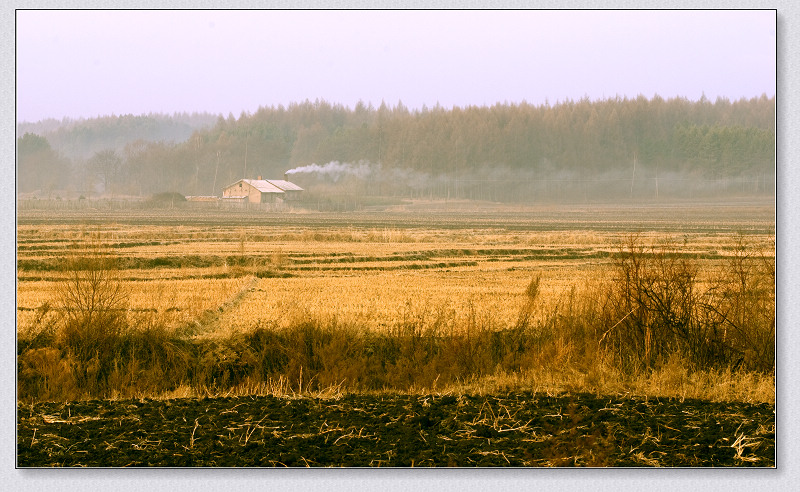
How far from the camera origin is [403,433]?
7469mm

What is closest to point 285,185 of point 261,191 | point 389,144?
point 261,191

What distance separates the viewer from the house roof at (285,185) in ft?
71.5

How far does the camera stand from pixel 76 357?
1010cm

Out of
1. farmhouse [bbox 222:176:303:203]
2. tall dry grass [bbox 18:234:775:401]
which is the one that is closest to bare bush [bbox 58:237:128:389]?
tall dry grass [bbox 18:234:775:401]

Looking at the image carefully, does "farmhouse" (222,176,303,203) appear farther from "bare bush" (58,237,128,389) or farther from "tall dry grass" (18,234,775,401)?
"tall dry grass" (18,234,775,401)

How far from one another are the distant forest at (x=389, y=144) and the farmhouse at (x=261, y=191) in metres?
0.74

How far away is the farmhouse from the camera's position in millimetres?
22000

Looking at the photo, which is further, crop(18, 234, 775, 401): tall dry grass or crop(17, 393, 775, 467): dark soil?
crop(18, 234, 775, 401): tall dry grass

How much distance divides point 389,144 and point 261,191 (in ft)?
19.8

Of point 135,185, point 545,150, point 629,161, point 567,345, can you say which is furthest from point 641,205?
point 567,345

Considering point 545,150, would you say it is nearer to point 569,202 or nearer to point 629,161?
point 629,161

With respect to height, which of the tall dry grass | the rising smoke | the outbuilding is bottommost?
the tall dry grass

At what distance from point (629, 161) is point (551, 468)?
92.1 ft

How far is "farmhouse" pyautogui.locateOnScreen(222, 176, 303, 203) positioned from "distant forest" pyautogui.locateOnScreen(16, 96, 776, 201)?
735 mm
